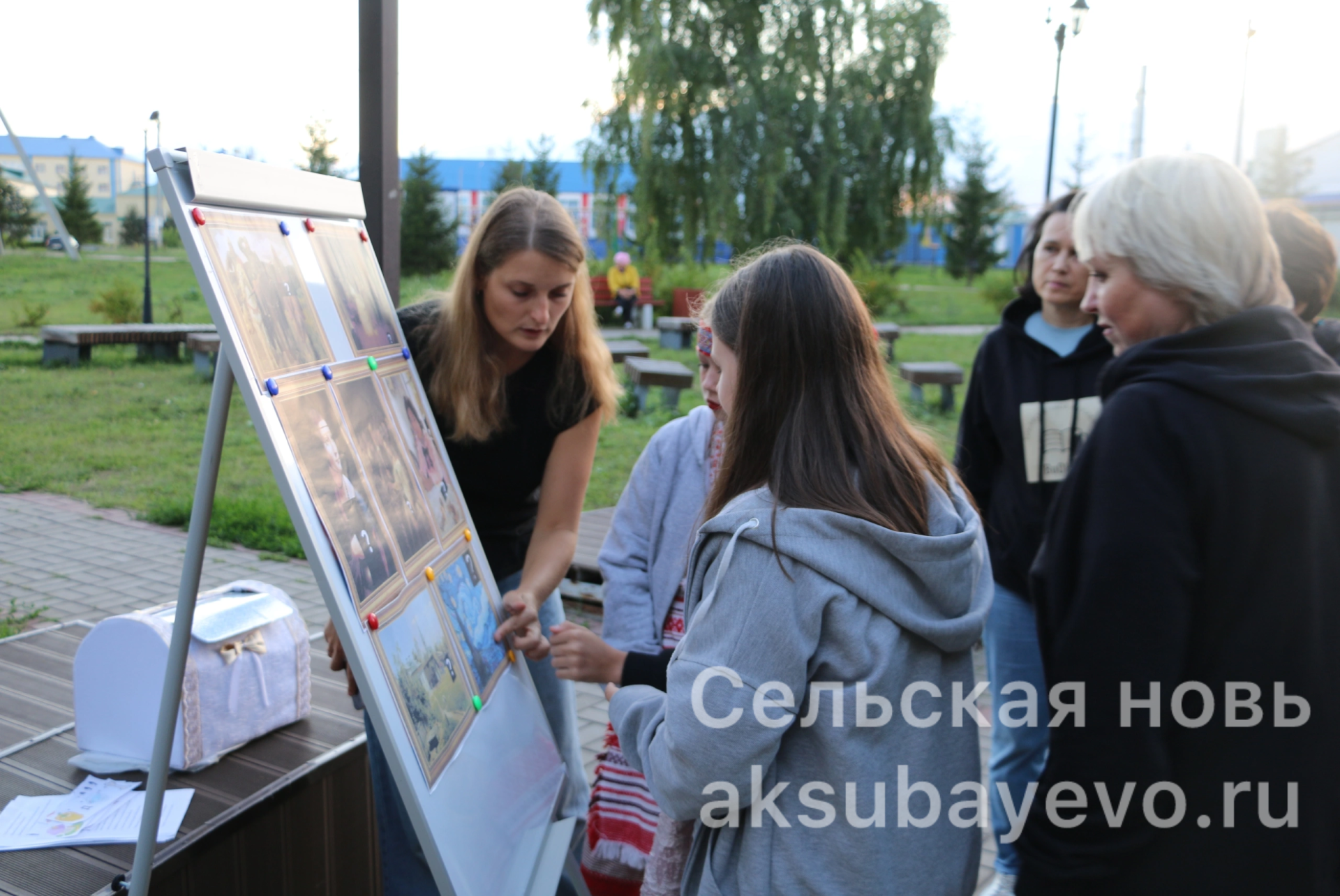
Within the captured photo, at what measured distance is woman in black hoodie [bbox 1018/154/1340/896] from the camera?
1.11 m

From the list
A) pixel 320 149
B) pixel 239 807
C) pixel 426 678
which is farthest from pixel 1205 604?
pixel 320 149

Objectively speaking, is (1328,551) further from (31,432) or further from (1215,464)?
(31,432)

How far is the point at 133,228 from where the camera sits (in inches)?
135

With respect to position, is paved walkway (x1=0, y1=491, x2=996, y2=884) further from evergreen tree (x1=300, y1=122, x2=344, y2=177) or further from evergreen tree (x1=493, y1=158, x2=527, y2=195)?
evergreen tree (x1=493, y1=158, x2=527, y2=195)

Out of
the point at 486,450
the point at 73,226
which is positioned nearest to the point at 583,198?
the point at 73,226

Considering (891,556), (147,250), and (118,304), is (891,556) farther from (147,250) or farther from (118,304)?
(118,304)

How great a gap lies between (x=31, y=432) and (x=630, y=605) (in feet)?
8.63

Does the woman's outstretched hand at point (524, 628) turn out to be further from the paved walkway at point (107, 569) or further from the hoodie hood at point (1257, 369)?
the paved walkway at point (107, 569)

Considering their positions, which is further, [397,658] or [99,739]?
[99,739]

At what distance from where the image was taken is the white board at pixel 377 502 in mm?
1229

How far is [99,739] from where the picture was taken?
2.06m

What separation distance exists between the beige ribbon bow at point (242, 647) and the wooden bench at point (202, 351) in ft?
6.06

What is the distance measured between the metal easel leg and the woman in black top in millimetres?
473

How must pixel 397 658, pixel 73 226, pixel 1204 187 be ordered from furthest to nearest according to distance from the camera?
pixel 73 226, pixel 397 658, pixel 1204 187
